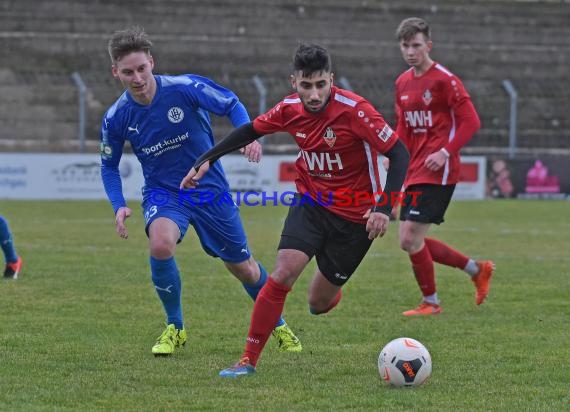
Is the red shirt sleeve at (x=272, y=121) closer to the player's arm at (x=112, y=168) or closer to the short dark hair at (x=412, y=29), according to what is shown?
the player's arm at (x=112, y=168)

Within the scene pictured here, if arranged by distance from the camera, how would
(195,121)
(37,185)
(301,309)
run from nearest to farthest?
(195,121), (301,309), (37,185)

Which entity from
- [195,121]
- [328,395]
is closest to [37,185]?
[195,121]

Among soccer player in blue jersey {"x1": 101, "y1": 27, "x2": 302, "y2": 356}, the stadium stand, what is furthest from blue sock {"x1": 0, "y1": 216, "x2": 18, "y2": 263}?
the stadium stand

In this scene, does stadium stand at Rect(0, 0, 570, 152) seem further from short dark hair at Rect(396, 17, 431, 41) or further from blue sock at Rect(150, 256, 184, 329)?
blue sock at Rect(150, 256, 184, 329)

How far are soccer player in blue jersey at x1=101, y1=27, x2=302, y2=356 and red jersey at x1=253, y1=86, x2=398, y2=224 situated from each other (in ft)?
1.81

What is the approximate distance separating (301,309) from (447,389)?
3271 millimetres

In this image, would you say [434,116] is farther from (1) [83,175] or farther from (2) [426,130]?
(1) [83,175]

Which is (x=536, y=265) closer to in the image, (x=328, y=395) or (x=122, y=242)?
(x=122, y=242)

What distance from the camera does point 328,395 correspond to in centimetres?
533

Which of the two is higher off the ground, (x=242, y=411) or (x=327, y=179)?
(x=327, y=179)

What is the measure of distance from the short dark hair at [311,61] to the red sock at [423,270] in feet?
10.3

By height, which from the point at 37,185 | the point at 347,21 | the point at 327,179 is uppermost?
the point at 347,21

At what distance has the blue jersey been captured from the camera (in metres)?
6.71

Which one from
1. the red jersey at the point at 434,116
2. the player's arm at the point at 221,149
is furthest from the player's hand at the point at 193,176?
the red jersey at the point at 434,116
